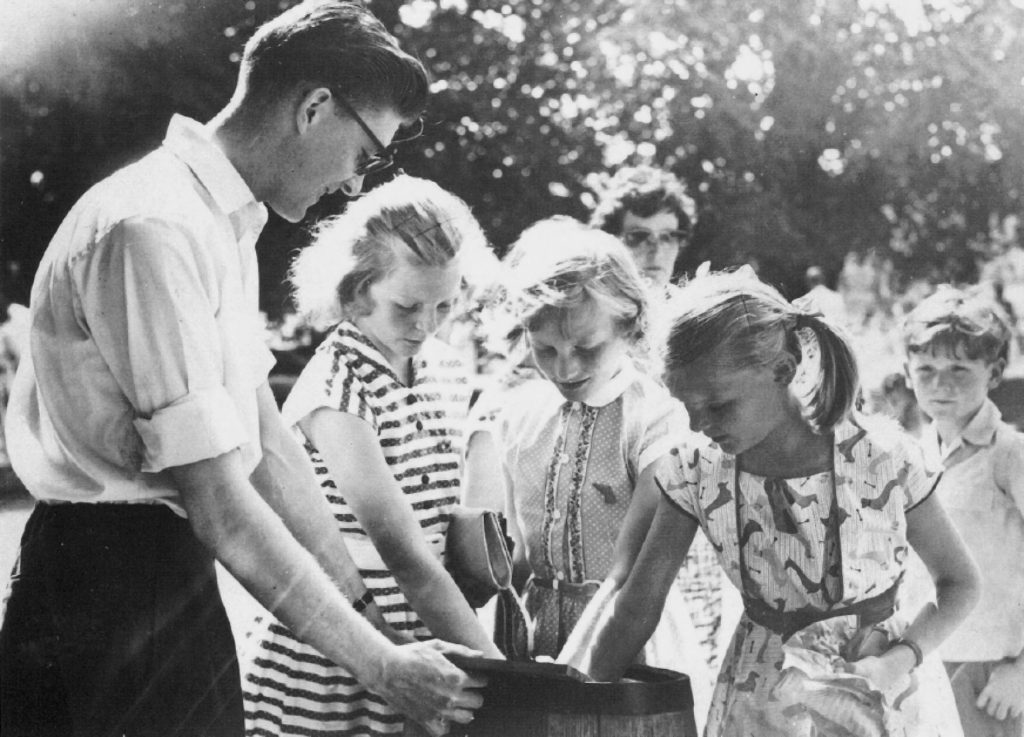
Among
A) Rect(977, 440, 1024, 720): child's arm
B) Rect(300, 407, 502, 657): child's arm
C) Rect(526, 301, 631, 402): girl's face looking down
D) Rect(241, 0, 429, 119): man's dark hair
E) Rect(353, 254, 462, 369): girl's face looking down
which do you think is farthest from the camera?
Rect(977, 440, 1024, 720): child's arm

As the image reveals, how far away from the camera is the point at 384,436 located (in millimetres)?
2332

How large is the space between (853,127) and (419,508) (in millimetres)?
1627

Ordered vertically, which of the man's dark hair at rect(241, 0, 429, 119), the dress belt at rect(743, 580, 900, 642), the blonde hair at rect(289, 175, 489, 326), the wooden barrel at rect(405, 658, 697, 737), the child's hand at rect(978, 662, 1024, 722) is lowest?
the child's hand at rect(978, 662, 1024, 722)

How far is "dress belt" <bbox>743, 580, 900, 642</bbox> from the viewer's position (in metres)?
2.11

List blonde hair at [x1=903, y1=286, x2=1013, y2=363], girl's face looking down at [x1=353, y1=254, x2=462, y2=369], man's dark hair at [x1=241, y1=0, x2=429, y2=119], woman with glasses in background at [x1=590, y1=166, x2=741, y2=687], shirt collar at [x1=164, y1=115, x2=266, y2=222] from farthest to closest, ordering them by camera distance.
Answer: woman with glasses in background at [x1=590, y1=166, x2=741, y2=687] → blonde hair at [x1=903, y1=286, x2=1013, y2=363] → girl's face looking down at [x1=353, y1=254, x2=462, y2=369] → man's dark hair at [x1=241, y1=0, x2=429, y2=119] → shirt collar at [x1=164, y1=115, x2=266, y2=222]

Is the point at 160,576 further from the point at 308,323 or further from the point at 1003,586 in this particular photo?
the point at 1003,586

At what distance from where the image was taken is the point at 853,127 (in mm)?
3033

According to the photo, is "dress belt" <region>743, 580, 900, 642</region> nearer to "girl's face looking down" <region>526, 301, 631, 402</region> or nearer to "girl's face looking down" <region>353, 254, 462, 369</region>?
"girl's face looking down" <region>526, 301, 631, 402</region>

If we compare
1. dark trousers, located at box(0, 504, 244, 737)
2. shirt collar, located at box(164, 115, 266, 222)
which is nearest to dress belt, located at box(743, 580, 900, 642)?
dark trousers, located at box(0, 504, 244, 737)

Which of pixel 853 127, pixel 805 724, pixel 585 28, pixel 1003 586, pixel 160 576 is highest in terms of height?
pixel 585 28

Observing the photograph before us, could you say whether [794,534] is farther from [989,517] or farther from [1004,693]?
[1004,693]

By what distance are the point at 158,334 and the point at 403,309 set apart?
31.9 inches

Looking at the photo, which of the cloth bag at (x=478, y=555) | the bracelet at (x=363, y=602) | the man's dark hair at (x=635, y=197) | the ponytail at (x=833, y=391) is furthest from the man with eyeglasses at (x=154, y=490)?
the man's dark hair at (x=635, y=197)

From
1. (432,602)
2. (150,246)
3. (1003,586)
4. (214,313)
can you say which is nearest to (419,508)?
(432,602)
